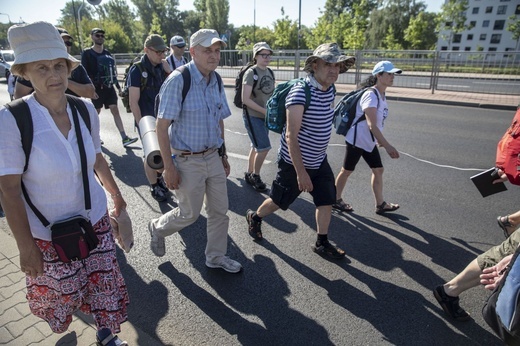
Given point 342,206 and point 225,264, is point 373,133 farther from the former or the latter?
point 225,264

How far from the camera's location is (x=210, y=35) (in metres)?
2.68

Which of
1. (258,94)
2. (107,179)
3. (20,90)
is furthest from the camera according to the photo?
(258,94)

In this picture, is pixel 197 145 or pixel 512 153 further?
pixel 512 153

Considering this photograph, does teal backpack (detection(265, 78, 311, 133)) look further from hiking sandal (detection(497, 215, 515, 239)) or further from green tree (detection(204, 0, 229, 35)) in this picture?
green tree (detection(204, 0, 229, 35))

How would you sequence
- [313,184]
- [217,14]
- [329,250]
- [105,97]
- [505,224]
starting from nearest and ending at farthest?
1. [313,184]
2. [329,250]
3. [505,224]
4. [105,97]
5. [217,14]

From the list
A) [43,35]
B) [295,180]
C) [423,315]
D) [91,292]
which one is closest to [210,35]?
[43,35]

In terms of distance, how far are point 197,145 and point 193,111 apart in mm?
277

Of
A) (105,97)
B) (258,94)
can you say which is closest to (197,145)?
(258,94)

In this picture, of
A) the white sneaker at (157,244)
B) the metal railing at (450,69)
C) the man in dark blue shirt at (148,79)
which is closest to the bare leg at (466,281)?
the white sneaker at (157,244)

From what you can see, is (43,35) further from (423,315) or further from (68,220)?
(423,315)

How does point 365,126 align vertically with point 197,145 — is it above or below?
below

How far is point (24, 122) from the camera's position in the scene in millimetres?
1690

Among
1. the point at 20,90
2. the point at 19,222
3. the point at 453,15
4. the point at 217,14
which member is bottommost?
the point at 19,222

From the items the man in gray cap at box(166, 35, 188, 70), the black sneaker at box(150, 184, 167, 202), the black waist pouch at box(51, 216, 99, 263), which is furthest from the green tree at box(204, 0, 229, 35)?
the black waist pouch at box(51, 216, 99, 263)
